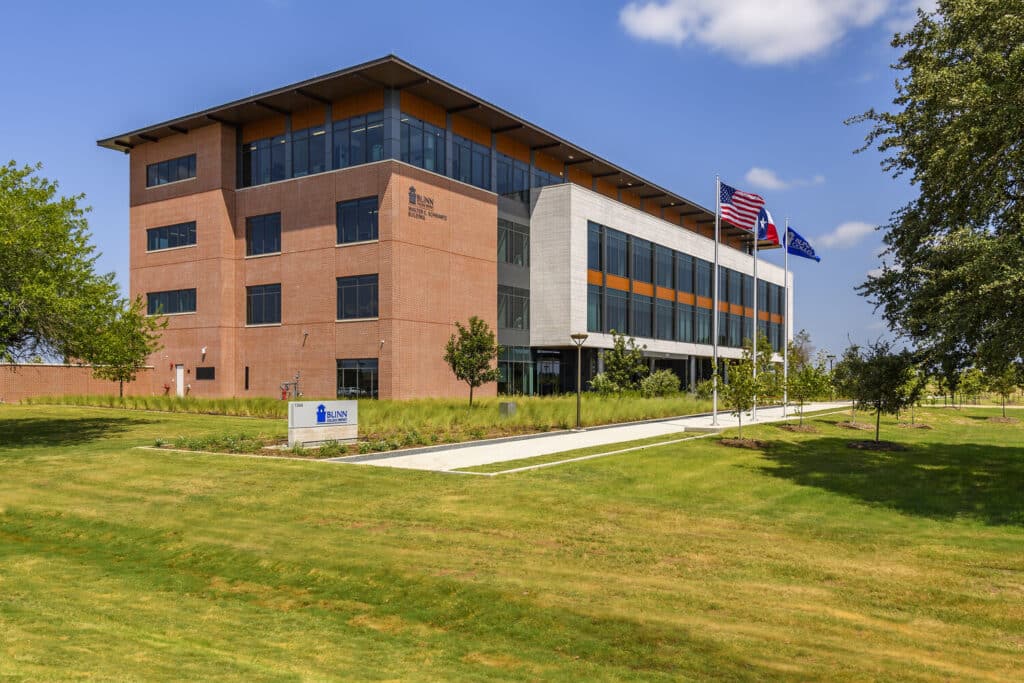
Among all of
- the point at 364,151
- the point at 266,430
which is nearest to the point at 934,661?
the point at 266,430

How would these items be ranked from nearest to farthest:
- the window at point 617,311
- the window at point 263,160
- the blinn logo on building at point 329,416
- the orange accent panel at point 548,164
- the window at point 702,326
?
1. the blinn logo on building at point 329,416
2. the window at point 263,160
3. the window at point 617,311
4. the orange accent panel at point 548,164
5. the window at point 702,326

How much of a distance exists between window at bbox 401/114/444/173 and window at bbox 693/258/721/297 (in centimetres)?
3258

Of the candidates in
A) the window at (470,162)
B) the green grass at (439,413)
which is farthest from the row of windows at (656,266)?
the green grass at (439,413)

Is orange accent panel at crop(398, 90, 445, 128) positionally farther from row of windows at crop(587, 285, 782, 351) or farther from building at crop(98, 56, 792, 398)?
row of windows at crop(587, 285, 782, 351)

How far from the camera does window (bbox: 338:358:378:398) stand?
1646 inches

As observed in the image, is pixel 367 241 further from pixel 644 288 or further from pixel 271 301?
pixel 644 288

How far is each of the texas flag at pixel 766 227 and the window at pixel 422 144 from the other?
797 inches

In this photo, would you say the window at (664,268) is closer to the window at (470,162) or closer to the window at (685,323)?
the window at (685,323)

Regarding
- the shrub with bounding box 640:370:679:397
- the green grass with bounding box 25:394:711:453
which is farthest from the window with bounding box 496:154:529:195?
the green grass with bounding box 25:394:711:453

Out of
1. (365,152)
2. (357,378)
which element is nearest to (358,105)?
(365,152)

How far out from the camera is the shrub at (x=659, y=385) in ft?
156

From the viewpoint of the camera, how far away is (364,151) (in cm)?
4319

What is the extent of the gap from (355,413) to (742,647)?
17.6m

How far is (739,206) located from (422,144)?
20679 mm
